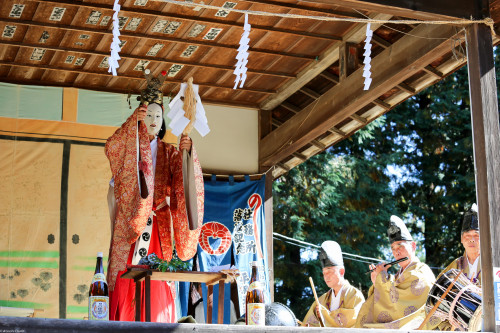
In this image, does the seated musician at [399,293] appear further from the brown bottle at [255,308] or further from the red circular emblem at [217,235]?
the red circular emblem at [217,235]

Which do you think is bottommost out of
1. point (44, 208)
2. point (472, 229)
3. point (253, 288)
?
point (253, 288)

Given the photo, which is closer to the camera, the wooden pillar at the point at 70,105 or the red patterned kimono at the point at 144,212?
the red patterned kimono at the point at 144,212

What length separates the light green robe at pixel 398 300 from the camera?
606cm

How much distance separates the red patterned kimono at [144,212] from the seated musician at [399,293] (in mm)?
1548

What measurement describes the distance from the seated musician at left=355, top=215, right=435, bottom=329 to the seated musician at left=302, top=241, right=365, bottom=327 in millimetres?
271

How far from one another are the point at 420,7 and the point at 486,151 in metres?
1.03

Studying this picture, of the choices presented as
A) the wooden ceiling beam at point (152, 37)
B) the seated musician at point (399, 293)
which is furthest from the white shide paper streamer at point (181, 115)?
the seated musician at point (399, 293)

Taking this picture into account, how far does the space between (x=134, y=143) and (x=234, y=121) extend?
2.76 meters

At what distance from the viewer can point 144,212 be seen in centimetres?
561

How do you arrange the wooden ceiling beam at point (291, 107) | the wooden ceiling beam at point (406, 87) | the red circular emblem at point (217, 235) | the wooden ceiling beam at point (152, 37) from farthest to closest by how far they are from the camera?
1. the wooden ceiling beam at point (291, 107)
2. the red circular emblem at point (217, 235)
3. the wooden ceiling beam at point (406, 87)
4. the wooden ceiling beam at point (152, 37)

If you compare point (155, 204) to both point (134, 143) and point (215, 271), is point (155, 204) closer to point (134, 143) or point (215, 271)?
point (134, 143)

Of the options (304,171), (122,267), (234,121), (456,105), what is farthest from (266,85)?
(456,105)

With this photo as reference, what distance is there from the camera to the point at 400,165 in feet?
54.0

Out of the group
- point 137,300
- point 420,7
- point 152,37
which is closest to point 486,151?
point 420,7
